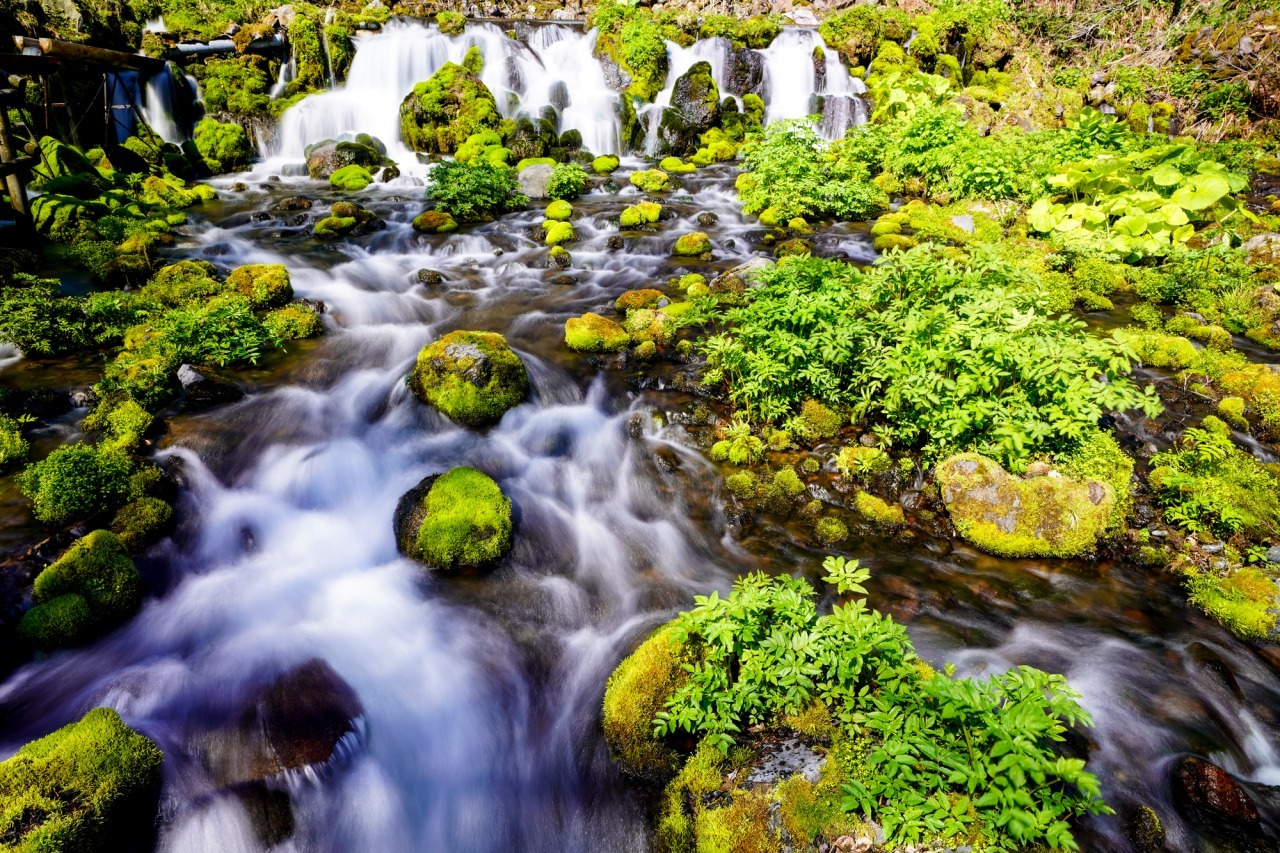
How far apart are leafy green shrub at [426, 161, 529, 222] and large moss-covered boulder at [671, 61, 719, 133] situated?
8.90 metres

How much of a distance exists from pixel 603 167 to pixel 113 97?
14.5m

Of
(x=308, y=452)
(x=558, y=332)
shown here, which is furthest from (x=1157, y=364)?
(x=308, y=452)

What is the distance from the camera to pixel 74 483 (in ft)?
18.0

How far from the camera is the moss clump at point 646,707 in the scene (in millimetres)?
3911

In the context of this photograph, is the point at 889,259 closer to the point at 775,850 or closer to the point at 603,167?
the point at 775,850

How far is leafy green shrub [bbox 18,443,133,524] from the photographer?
5426mm

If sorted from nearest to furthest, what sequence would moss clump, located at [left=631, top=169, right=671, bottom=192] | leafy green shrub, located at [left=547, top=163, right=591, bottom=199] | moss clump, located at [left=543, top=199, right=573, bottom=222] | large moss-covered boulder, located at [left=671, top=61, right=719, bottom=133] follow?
moss clump, located at [left=543, top=199, right=573, bottom=222], leafy green shrub, located at [left=547, top=163, right=591, bottom=199], moss clump, located at [left=631, top=169, right=671, bottom=192], large moss-covered boulder, located at [left=671, top=61, right=719, bottom=133]

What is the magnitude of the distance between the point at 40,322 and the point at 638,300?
827cm

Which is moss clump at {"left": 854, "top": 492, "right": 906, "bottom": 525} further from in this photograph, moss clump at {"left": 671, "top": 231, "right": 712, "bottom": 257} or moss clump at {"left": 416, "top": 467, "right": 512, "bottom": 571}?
moss clump at {"left": 671, "top": 231, "right": 712, "bottom": 257}

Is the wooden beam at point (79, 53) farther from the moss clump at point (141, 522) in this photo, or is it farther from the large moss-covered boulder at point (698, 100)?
the large moss-covered boulder at point (698, 100)

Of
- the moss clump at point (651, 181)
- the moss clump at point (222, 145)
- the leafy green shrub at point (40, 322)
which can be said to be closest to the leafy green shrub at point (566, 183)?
the moss clump at point (651, 181)

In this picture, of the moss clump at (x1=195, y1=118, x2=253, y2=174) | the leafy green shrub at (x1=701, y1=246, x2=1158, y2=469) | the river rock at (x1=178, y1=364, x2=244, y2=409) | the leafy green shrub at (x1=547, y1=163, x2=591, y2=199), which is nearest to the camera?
the leafy green shrub at (x1=701, y1=246, x2=1158, y2=469)

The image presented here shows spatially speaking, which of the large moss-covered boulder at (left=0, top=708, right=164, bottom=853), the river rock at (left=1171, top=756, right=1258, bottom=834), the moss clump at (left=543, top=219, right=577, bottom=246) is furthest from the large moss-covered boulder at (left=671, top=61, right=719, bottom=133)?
the large moss-covered boulder at (left=0, top=708, right=164, bottom=853)

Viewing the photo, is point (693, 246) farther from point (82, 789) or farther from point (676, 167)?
point (82, 789)
